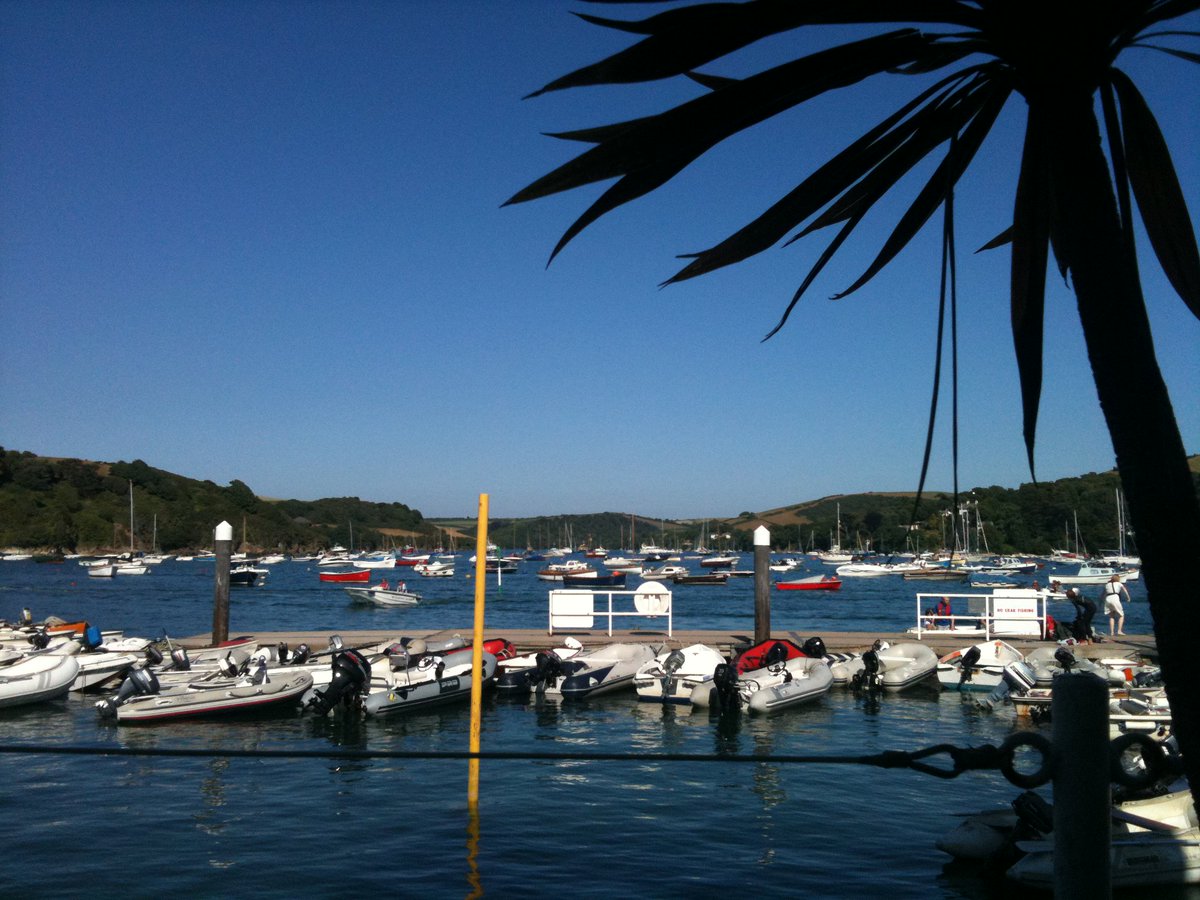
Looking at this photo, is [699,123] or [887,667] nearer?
[699,123]

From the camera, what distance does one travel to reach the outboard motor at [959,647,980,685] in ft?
72.8

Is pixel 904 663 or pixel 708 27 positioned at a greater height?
pixel 708 27

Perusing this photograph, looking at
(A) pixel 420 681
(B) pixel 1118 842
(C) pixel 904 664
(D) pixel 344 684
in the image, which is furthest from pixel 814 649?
(B) pixel 1118 842

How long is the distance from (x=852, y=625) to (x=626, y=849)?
3685 centimetres

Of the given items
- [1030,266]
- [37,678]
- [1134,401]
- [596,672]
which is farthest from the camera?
[596,672]

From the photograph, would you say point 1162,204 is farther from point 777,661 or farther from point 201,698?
point 777,661

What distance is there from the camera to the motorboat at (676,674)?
2062cm

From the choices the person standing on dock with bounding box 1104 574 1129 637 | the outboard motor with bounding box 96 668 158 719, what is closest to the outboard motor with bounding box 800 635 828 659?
the person standing on dock with bounding box 1104 574 1129 637

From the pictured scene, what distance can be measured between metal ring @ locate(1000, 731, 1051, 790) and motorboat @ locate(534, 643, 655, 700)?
19454mm

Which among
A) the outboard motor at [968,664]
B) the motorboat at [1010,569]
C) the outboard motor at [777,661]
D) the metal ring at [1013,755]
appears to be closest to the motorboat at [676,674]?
the outboard motor at [777,661]

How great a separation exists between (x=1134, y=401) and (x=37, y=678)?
23775 mm

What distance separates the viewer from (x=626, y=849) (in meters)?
11.4

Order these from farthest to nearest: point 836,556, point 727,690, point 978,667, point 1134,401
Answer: point 836,556
point 978,667
point 727,690
point 1134,401

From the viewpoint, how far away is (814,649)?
23.5 meters
